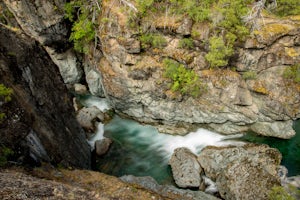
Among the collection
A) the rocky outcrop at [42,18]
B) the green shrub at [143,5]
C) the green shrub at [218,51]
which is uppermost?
the green shrub at [143,5]

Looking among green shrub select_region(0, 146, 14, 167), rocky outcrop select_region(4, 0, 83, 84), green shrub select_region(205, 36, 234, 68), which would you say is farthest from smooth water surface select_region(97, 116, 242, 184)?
green shrub select_region(0, 146, 14, 167)

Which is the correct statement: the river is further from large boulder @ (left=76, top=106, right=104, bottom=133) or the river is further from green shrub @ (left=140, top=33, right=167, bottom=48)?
green shrub @ (left=140, top=33, right=167, bottom=48)

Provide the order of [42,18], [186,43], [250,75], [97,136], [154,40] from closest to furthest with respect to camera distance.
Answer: [250,75] < [186,43] < [154,40] < [97,136] < [42,18]

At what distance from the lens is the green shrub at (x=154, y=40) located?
1462 cm

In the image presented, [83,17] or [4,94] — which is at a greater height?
[83,17]

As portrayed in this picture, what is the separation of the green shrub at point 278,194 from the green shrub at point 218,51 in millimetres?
6456

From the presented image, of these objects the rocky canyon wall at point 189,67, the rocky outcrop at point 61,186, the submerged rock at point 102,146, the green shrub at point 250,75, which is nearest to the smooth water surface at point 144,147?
the submerged rock at point 102,146

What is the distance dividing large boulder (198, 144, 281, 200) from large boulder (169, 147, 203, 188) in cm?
48

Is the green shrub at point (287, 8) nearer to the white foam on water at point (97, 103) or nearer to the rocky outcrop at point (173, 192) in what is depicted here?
the rocky outcrop at point (173, 192)

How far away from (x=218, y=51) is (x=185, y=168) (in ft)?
19.9

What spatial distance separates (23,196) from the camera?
19.1 ft

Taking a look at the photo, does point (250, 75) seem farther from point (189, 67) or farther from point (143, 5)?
point (143, 5)

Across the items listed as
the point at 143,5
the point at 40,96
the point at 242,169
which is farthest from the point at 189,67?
the point at 40,96

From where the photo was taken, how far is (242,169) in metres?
11.7
